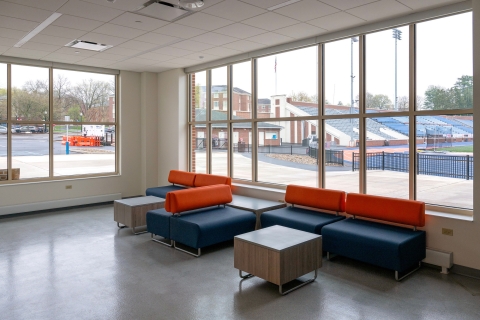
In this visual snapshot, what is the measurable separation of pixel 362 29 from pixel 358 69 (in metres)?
0.57

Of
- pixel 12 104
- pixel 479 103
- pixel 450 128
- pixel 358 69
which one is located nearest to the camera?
pixel 479 103

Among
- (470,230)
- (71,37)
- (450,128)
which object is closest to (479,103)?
(450,128)

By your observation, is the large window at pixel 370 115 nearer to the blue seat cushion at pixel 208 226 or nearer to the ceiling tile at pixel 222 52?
the ceiling tile at pixel 222 52

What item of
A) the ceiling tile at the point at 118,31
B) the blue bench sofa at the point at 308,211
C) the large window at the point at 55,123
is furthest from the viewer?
the large window at the point at 55,123

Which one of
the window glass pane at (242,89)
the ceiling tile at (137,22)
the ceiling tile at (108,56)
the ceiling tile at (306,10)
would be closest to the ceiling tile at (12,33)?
the ceiling tile at (108,56)

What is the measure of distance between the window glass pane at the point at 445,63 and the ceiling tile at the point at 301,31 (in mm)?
1414

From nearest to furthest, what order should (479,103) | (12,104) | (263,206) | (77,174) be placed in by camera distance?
1. (479,103)
2. (263,206)
3. (12,104)
4. (77,174)

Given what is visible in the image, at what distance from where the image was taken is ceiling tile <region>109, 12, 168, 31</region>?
4945mm

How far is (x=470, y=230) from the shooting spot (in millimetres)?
4383

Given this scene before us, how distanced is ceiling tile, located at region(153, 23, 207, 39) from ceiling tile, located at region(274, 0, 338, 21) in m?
1.43

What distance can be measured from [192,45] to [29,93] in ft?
12.6

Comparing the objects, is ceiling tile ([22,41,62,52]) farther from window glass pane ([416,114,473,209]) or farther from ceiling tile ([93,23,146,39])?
window glass pane ([416,114,473,209])

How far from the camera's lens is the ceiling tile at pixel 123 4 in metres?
4.39

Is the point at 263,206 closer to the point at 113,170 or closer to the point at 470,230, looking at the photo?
the point at 470,230
